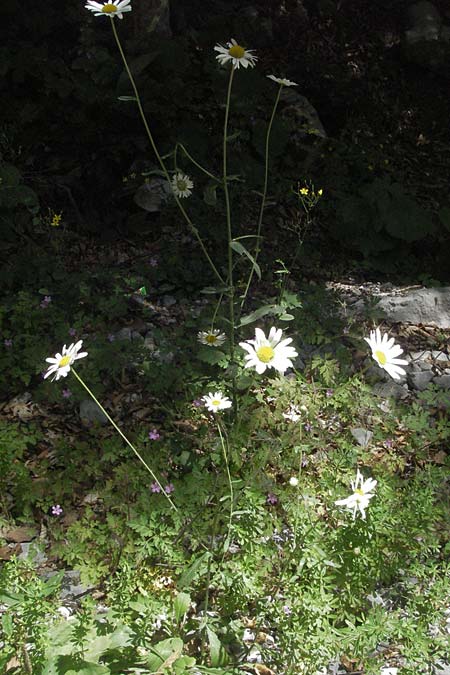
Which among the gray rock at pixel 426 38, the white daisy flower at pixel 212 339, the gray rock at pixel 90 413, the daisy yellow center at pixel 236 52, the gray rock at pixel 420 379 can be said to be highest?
the daisy yellow center at pixel 236 52

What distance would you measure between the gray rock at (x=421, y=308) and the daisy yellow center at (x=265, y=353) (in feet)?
5.83

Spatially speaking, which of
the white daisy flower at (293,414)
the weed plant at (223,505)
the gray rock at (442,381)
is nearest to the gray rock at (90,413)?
the weed plant at (223,505)

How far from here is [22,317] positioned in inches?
109

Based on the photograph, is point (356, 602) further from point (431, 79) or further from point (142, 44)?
point (431, 79)

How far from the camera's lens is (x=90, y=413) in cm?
248

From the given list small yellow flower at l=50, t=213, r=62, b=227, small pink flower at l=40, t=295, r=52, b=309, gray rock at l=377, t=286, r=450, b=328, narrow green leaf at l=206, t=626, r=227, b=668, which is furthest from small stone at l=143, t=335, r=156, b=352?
narrow green leaf at l=206, t=626, r=227, b=668

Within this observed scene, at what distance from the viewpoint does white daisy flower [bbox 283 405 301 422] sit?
88.9 inches

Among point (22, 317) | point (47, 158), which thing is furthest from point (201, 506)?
point (47, 158)

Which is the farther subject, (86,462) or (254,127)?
(254,127)

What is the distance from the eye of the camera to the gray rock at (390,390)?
269 centimetres

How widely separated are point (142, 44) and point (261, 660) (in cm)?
387

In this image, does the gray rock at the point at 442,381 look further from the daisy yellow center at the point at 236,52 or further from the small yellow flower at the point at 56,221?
the small yellow flower at the point at 56,221

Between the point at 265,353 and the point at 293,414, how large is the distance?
35.1 inches

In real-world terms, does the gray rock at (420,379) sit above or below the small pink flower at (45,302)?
below
